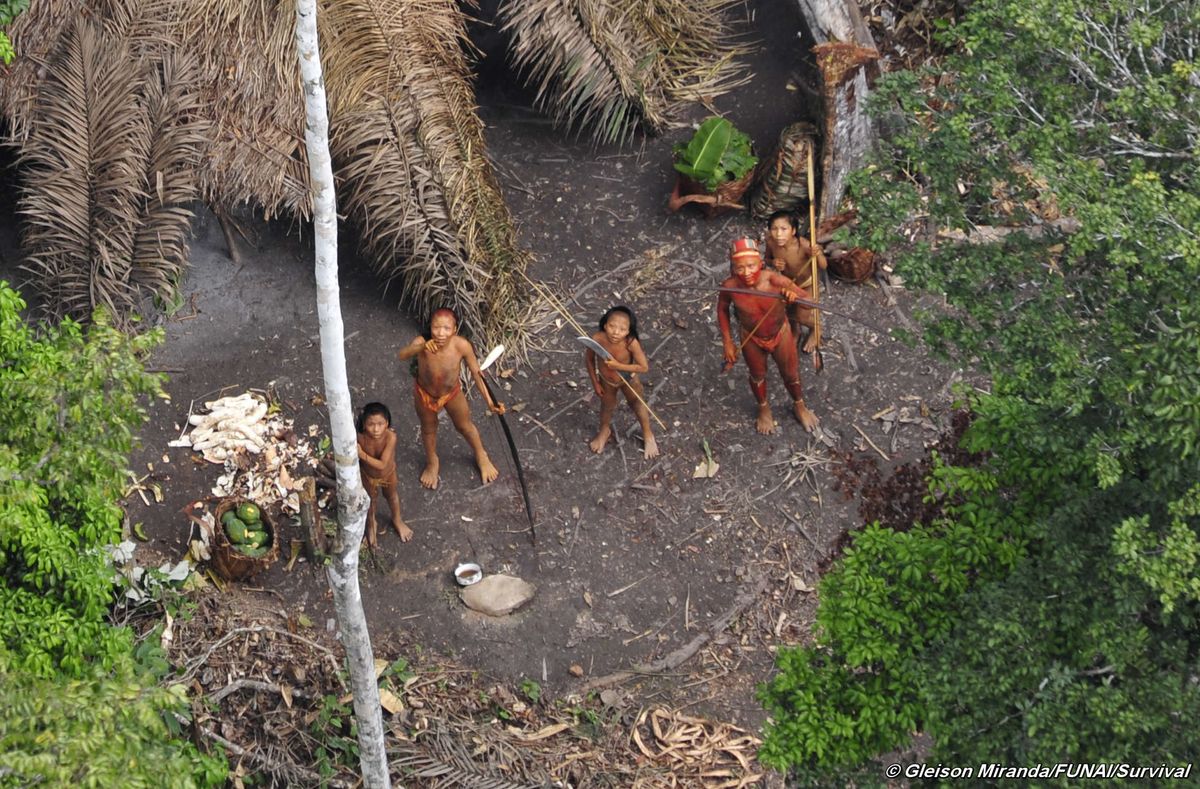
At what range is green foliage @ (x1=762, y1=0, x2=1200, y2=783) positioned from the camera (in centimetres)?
452

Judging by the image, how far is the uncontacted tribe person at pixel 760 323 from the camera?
7938 millimetres

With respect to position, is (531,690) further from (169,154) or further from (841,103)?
(841,103)

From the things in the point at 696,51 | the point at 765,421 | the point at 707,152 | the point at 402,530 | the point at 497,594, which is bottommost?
the point at 497,594

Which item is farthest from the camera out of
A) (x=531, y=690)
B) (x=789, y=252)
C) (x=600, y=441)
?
(x=600, y=441)

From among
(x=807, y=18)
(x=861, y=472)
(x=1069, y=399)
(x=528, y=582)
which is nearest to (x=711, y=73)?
(x=807, y=18)

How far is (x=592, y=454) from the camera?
28.7ft

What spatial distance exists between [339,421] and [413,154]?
3.61 m

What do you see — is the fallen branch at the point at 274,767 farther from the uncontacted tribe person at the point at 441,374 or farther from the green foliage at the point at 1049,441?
the green foliage at the point at 1049,441

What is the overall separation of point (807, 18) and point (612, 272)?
2372 millimetres

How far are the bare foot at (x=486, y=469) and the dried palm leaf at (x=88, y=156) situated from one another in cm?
267

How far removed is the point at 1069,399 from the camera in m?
4.69

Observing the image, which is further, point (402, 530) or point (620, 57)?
point (620, 57)

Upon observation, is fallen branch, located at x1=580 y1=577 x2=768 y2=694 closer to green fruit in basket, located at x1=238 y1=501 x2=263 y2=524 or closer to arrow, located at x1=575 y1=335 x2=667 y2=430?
arrow, located at x1=575 y1=335 x2=667 y2=430

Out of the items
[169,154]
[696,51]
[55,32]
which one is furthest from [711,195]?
[55,32]
